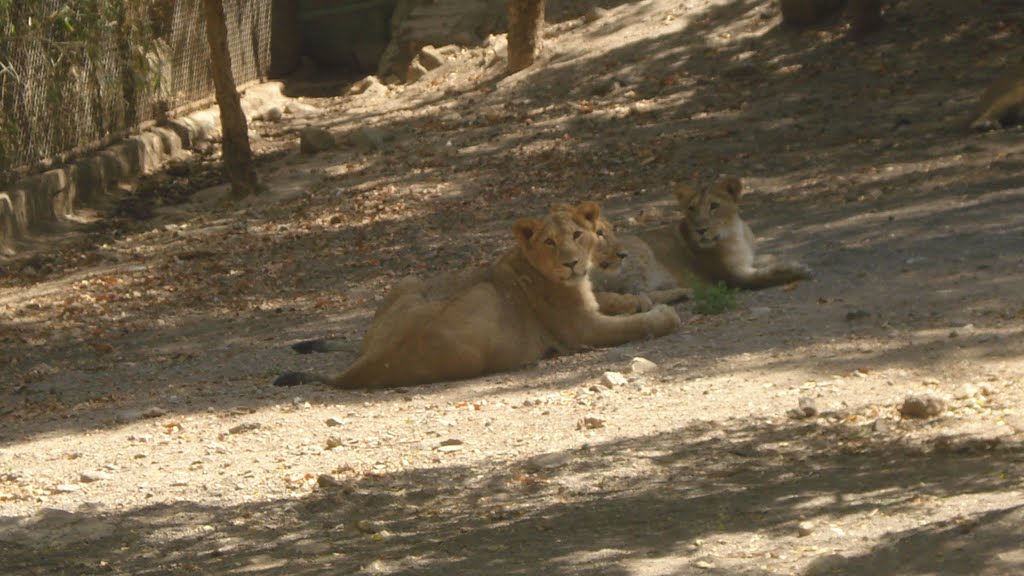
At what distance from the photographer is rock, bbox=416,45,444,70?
2297 centimetres

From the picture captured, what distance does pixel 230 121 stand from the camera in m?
17.8

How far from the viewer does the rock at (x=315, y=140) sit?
19734mm

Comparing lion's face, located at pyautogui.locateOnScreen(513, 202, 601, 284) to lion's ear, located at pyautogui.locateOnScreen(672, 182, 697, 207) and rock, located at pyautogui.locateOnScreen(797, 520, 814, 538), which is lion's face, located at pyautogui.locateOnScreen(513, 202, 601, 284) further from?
rock, located at pyautogui.locateOnScreen(797, 520, 814, 538)

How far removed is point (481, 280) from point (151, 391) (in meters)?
2.53

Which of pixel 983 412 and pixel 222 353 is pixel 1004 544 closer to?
pixel 983 412

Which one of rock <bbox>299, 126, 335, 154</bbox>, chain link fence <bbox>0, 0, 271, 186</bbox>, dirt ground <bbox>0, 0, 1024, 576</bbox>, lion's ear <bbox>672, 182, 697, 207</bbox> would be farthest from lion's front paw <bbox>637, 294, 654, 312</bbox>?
rock <bbox>299, 126, 335, 154</bbox>

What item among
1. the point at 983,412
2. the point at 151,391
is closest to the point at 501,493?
the point at 983,412

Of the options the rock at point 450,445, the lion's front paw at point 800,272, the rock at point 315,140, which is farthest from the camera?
the rock at point 315,140

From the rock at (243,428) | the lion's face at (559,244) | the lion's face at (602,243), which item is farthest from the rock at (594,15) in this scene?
the rock at (243,428)

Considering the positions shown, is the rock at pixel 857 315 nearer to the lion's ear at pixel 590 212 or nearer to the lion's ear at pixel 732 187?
the lion's ear at pixel 590 212

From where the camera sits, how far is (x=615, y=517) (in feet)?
20.9

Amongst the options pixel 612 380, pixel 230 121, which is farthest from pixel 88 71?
pixel 612 380

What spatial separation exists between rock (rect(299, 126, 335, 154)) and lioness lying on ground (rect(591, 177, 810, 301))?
29.8ft

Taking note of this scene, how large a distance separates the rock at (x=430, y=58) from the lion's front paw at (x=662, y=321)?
1372cm
